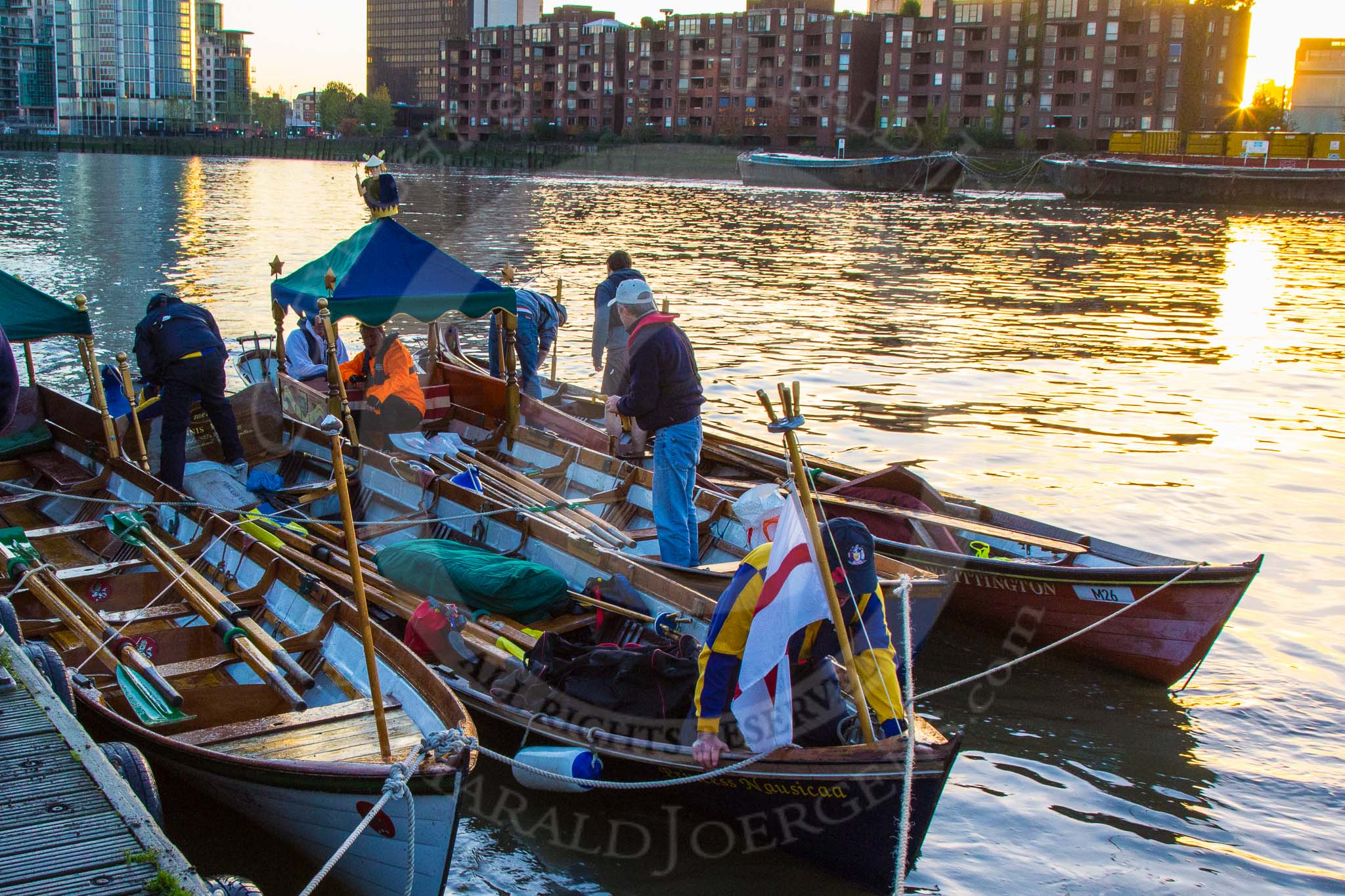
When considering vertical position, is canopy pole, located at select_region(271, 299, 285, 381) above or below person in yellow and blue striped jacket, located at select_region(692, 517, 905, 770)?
above

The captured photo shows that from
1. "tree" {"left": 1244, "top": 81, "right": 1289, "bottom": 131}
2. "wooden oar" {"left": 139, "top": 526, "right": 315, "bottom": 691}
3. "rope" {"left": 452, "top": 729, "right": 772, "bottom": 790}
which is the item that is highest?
"tree" {"left": 1244, "top": 81, "right": 1289, "bottom": 131}

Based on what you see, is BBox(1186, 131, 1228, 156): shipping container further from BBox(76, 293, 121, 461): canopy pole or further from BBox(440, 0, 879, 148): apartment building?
BBox(76, 293, 121, 461): canopy pole

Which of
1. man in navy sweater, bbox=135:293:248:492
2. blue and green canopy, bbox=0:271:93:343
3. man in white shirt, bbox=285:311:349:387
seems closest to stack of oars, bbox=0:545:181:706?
man in navy sweater, bbox=135:293:248:492

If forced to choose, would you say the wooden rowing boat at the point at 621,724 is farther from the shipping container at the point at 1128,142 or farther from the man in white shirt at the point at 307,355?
the shipping container at the point at 1128,142

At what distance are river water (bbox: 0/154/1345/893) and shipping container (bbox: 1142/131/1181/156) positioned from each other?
41.1m

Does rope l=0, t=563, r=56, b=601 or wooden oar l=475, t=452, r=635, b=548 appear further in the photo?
wooden oar l=475, t=452, r=635, b=548

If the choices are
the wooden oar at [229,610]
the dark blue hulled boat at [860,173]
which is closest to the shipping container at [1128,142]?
the dark blue hulled boat at [860,173]

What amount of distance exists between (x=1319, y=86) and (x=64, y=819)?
473ft

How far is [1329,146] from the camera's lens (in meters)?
86.1

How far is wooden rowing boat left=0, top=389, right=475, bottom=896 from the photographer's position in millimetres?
5672

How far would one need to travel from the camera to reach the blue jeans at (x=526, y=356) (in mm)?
13719

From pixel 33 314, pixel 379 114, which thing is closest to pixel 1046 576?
pixel 33 314

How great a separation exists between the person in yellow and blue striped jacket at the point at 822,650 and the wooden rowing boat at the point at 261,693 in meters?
1.31

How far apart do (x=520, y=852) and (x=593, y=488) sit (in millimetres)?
4828
